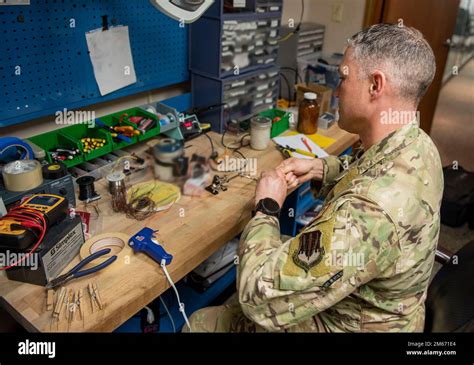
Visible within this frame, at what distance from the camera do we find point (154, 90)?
186 cm

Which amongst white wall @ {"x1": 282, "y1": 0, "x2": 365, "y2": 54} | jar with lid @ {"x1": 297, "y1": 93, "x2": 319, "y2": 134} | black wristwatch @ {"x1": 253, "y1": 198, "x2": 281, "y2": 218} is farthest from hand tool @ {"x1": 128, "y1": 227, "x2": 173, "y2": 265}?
white wall @ {"x1": 282, "y1": 0, "x2": 365, "y2": 54}

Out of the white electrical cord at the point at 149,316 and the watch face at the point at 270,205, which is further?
the white electrical cord at the point at 149,316

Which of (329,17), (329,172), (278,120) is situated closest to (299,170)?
(329,172)

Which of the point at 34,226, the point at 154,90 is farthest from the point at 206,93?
the point at 34,226

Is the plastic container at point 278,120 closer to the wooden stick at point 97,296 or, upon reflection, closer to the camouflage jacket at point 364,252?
the camouflage jacket at point 364,252

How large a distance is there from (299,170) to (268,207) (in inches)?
12.8

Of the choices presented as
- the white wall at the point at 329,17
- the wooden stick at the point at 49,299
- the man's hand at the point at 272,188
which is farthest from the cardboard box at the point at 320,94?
A: the wooden stick at the point at 49,299

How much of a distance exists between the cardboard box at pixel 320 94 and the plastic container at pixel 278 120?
16 cm

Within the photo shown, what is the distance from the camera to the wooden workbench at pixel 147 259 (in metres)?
0.89

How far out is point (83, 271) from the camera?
38.8 inches

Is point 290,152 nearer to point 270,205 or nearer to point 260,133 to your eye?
point 260,133

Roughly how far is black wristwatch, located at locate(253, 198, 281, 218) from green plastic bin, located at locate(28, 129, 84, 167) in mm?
638

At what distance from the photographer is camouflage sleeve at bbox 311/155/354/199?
1450 millimetres

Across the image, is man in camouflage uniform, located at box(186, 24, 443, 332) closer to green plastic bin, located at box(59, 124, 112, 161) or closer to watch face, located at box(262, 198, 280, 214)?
watch face, located at box(262, 198, 280, 214)
